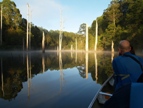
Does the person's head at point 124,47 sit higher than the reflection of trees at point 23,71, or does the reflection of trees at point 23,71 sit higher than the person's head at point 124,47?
the person's head at point 124,47

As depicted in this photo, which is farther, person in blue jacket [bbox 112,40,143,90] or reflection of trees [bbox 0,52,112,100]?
reflection of trees [bbox 0,52,112,100]

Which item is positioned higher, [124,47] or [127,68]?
[124,47]

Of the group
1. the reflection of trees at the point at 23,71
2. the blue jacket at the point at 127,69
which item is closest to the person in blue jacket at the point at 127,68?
the blue jacket at the point at 127,69

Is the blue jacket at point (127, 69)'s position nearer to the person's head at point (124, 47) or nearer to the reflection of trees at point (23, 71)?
the person's head at point (124, 47)

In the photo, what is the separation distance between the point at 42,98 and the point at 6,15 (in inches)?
1812

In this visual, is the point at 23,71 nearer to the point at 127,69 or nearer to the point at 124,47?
the point at 124,47

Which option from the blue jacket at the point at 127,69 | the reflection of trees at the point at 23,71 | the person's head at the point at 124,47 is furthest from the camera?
the reflection of trees at the point at 23,71

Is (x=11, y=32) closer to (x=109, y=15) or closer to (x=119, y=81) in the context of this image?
(x=109, y=15)

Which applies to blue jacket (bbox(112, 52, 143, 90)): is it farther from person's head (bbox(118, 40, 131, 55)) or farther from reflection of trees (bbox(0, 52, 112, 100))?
reflection of trees (bbox(0, 52, 112, 100))

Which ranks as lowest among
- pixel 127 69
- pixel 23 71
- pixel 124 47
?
pixel 23 71

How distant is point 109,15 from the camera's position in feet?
156

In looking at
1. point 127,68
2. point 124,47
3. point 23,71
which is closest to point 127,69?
point 127,68

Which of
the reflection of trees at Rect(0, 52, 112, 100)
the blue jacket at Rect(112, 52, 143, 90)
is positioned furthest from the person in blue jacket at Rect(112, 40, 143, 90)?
the reflection of trees at Rect(0, 52, 112, 100)

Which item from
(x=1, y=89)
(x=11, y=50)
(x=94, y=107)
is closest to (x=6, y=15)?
(x=11, y=50)
